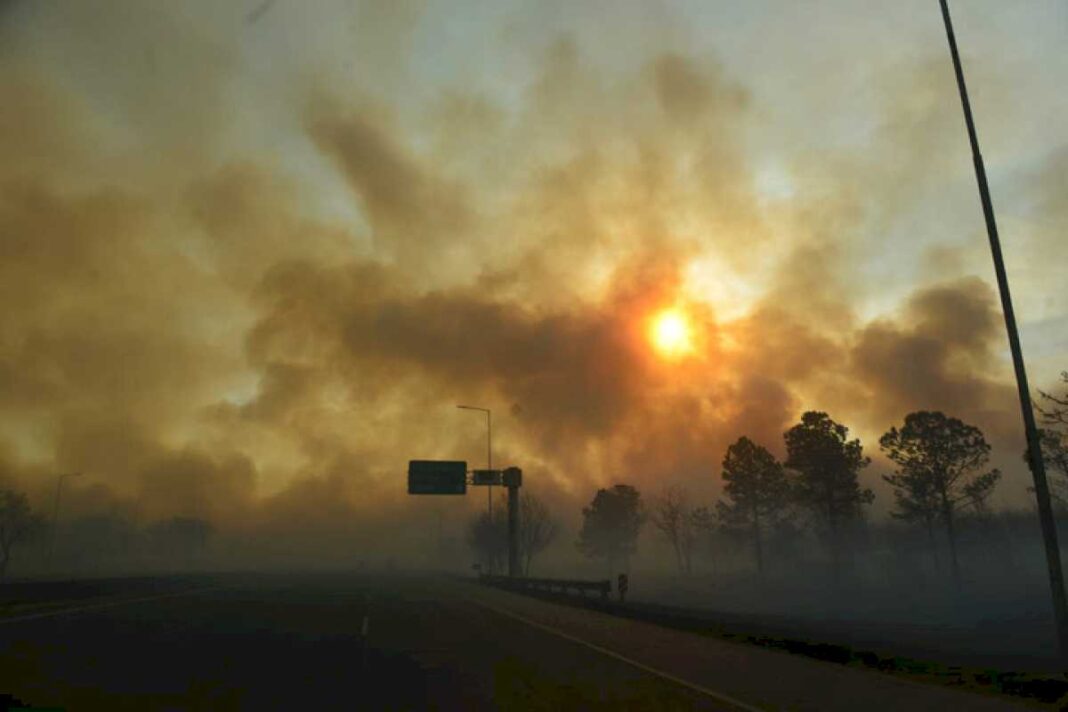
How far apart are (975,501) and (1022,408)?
1946 inches

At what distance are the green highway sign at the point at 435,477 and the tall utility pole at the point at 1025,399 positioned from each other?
157 ft

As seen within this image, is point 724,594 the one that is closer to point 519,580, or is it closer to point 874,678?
point 519,580

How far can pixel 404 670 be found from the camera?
11852 millimetres

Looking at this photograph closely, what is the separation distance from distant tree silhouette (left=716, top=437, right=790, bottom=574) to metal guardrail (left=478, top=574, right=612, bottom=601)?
90.2 feet

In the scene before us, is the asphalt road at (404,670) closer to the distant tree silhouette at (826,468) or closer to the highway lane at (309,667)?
the highway lane at (309,667)

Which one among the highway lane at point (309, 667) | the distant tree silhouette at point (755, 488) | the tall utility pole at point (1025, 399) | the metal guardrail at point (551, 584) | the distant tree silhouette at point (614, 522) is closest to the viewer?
the highway lane at point (309, 667)

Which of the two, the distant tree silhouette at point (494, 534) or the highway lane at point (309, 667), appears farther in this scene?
the distant tree silhouette at point (494, 534)

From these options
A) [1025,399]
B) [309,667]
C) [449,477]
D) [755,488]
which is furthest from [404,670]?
[755,488]

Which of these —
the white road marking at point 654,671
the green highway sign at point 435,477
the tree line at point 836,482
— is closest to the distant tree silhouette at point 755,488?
the tree line at point 836,482

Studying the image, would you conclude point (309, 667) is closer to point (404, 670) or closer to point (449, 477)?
point (404, 670)

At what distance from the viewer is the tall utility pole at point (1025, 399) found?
509 inches

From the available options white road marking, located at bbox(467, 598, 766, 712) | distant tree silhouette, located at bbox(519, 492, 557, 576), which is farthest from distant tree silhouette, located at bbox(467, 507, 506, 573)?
white road marking, located at bbox(467, 598, 766, 712)

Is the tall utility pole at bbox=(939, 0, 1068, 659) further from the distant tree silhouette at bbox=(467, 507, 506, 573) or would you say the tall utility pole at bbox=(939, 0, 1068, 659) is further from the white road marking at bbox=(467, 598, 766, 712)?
the distant tree silhouette at bbox=(467, 507, 506, 573)

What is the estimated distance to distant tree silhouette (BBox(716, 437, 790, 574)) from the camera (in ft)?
239
